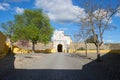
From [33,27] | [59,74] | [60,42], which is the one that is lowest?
[59,74]

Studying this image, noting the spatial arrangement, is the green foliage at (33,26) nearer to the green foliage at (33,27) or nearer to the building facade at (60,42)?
the green foliage at (33,27)

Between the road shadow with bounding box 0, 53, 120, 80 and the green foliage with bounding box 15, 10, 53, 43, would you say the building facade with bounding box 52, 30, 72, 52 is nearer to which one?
the green foliage with bounding box 15, 10, 53, 43

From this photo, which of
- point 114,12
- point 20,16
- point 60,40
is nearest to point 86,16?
point 114,12

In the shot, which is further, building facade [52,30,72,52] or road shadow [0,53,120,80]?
building facade [52,30,72,52]

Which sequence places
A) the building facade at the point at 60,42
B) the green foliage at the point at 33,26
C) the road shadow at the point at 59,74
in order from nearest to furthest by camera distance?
the road shadow at the point at 59,74, the green foliage at the point at 33,26, the building facade at the point at 60,42

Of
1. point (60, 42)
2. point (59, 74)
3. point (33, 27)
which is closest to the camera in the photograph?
point (59, 74)

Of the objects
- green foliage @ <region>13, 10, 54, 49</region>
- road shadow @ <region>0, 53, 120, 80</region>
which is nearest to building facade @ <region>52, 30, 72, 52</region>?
green foliage @ <region>13, 10, 54, 49</region>

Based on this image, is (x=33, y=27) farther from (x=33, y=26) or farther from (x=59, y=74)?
(x=59, y=74)

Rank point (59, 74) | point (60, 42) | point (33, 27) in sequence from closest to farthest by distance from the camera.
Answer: point (59, 74) < point (33, 27) < point (60, 42)

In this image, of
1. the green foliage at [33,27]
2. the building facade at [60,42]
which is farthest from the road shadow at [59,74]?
the building facade at [60,42]

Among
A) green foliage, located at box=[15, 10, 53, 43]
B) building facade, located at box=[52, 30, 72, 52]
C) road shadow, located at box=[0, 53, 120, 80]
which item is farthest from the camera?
building facade, located at box=[52, 30, 72, 52]

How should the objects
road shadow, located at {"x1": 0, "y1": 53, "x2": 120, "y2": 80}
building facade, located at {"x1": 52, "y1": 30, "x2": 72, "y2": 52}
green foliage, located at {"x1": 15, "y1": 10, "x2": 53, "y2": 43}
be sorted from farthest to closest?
building facade, located at {"x1": 52, "y1": 30, "x2": 72, "y2": 52}
green foliage, located at {"x1": 15, "y1": 10, "x2": 53, "y2": 43}
road shadow, located at {"x1": 0, "y1": 53, "x2": 120, "y2": 80}

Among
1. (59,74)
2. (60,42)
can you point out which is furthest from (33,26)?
(59,74)

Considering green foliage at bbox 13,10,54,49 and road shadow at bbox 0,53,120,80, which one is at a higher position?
green foliage at bbox 13,10,54,49
